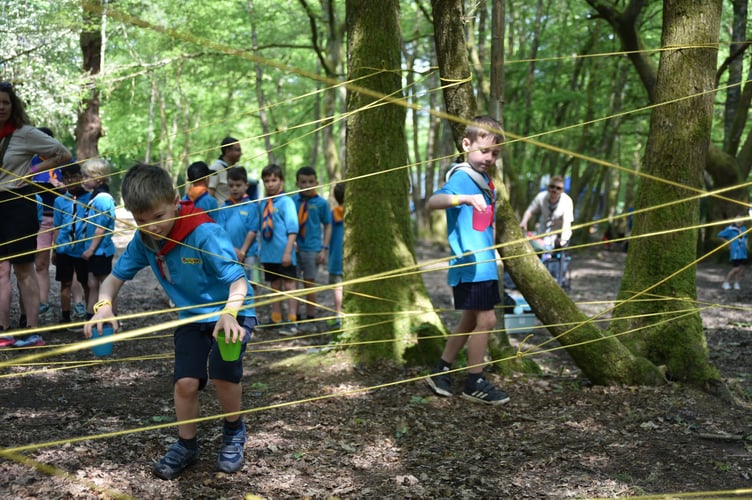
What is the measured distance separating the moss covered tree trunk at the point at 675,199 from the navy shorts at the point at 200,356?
2641 mm

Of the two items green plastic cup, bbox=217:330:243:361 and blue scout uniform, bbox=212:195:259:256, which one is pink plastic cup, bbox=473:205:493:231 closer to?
green plastic cup, bbox=217:330:243:361

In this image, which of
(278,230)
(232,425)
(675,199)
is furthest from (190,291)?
(278,230)

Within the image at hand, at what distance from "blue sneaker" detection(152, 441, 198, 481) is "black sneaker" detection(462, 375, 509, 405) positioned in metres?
1.90

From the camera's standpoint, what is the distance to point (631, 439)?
385 centimetres

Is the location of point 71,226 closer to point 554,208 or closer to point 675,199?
point 675,199

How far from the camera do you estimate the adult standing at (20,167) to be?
17.1 ft

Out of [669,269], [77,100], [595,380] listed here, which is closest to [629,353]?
[595,380]

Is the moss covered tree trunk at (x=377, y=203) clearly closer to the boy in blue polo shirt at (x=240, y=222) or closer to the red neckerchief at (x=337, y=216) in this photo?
the boy in blue polo shirt at (x=240, y=222)

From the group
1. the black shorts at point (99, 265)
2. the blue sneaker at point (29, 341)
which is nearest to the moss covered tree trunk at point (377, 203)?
the blue sneaker at point (29, 341)

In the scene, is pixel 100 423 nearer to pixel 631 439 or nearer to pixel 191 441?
pixel 191 441

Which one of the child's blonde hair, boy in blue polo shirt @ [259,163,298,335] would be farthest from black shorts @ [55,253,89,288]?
boy in blue polo shirt @ [259,163,298,335]

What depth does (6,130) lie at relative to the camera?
522 cm

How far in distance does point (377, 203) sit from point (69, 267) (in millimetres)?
3434

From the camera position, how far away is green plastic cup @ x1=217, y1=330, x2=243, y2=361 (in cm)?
315
